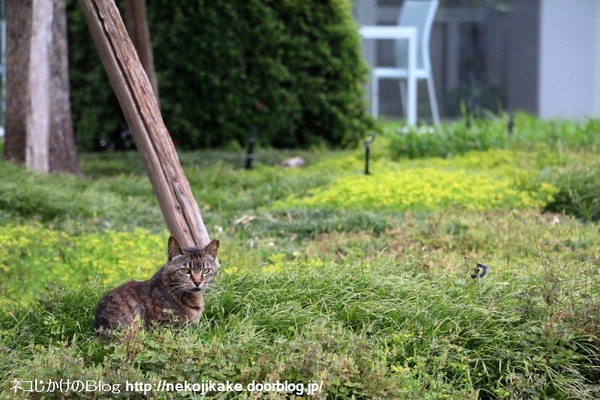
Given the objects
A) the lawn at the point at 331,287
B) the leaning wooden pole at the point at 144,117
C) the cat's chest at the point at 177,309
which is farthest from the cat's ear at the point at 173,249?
the leaning wooden pole at the point at 144,117

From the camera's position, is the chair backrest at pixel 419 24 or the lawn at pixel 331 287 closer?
the lawn at pixel 331 287

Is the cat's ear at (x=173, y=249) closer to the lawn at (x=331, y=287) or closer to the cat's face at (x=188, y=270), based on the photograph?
the cat's face at (x=188, y=270)

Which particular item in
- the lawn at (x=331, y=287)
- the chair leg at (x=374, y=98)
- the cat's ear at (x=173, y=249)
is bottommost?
the chair leg at (x=374, y=98)

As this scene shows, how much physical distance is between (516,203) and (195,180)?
306cm

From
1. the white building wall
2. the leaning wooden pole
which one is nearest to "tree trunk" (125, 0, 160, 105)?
the leaning wooden pole

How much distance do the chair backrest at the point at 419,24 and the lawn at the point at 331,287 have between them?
20.0 ft

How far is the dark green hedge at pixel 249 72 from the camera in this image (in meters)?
13.5

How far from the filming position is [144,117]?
5973mm

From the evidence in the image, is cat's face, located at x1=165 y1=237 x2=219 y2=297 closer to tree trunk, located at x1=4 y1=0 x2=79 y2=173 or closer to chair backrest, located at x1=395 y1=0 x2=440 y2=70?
tree trunk, located at x1=4 y1=0 x2=79 y2=173

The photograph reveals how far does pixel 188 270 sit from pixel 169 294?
142 millimetres

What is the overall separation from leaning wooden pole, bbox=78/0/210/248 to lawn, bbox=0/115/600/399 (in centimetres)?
42

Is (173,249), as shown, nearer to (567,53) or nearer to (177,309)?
(177,309)

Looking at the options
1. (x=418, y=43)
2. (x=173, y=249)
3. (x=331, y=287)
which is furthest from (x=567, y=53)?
(x=173, y=249)

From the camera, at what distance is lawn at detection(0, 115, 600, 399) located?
4.29 meters
